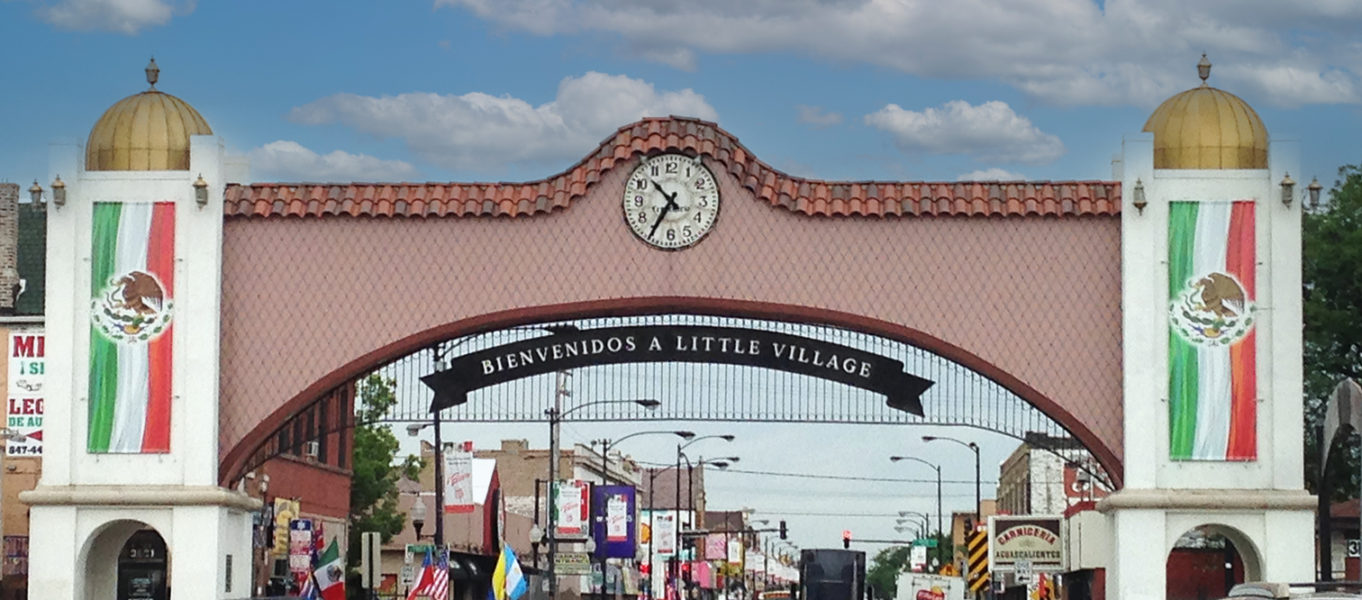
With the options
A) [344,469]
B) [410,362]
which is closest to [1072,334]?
[410,362]

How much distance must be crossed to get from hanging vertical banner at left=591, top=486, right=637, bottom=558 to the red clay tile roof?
43283mm

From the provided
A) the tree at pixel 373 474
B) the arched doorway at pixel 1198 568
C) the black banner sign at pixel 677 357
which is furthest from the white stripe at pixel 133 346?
the tree at pixel 373 474

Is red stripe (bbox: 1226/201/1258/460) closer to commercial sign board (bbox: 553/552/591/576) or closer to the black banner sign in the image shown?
the black banner sign

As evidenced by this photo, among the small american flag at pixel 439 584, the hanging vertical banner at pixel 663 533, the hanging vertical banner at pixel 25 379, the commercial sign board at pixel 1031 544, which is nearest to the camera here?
the small american flag at pixel 439 584

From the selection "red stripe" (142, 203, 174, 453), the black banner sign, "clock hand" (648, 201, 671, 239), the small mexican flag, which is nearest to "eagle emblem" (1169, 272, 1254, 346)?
the black banner sign

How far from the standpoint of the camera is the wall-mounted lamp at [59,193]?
34062 mm

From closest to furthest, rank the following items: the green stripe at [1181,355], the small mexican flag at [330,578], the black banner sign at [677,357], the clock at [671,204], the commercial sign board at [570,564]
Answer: the green stripe at [1181,355] → the clock at [671,204] → the black banner sign at [677,357] → the small mexican flag at [330,578] → the commercial sign board at [570,564]

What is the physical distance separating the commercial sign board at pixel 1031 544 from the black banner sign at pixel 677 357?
2037cm

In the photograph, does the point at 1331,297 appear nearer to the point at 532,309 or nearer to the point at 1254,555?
the point at 1254,555

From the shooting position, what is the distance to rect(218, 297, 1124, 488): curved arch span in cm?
3438

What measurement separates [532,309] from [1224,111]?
11411mm

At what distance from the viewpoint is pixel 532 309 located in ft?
113

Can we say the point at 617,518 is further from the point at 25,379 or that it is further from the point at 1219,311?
the point at 1219,311

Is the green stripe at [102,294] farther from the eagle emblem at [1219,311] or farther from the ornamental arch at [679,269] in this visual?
the eagle emblem at [1219,311]
